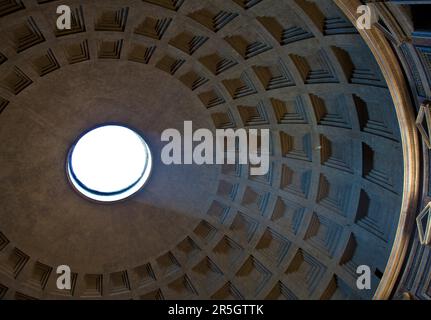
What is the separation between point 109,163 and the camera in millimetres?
32344

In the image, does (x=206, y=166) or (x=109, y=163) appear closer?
(x=206, y=166)

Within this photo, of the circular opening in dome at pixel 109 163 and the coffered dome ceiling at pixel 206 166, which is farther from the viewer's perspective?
the circular opening in dome at pixel 109 163

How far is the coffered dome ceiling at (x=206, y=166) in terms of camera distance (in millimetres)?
22359

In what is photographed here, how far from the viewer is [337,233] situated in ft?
85.7

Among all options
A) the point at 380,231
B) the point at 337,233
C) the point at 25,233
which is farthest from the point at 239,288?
the point at 25,233

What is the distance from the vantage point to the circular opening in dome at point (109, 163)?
2877cm

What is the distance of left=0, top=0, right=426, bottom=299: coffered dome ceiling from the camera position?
880 inches

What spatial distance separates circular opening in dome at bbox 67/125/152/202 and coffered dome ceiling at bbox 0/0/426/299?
643mm

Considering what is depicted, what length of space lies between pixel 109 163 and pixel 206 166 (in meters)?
6.87

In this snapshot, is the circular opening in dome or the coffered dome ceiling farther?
the circular opening in dome

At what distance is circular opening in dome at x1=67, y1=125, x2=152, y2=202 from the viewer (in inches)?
1133

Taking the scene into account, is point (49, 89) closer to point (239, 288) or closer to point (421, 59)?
point (239, 288)

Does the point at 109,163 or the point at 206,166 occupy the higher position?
the point at 109,163

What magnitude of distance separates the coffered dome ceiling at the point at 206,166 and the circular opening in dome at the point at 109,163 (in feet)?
2.11
